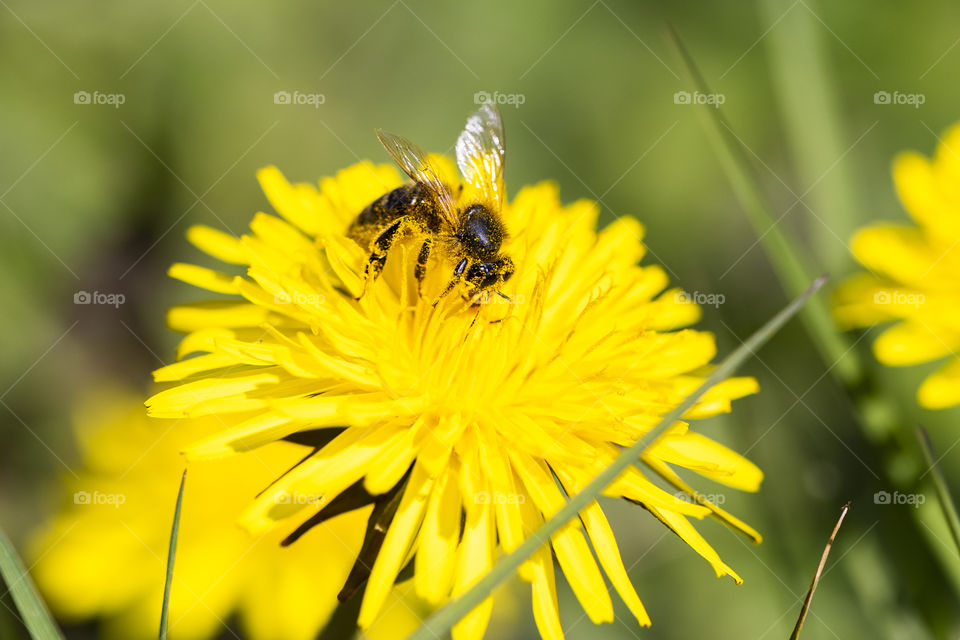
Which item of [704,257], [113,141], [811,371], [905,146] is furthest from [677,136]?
[113,141]

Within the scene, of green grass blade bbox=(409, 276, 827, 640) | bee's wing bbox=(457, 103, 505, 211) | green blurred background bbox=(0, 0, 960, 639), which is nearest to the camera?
green grass blade bbox=(409, 276, 827, 640)

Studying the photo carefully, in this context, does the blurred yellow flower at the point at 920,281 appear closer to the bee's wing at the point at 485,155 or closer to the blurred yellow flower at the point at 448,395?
the blurred yellow flower at the point at 448,395

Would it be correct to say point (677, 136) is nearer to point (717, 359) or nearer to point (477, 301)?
point (717, 359)

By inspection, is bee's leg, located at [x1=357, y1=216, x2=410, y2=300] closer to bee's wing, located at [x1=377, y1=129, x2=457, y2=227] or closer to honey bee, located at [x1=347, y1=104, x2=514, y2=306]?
honey bee, located at [x1=347, y1=104, x2=514, y2=306]

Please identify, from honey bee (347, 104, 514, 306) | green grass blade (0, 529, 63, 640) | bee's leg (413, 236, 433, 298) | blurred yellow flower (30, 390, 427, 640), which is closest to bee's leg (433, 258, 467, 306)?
honey bee (347, 104, 514, 306)

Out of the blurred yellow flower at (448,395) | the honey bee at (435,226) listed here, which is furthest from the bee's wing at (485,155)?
the blurred yellow flower at (448,395)
